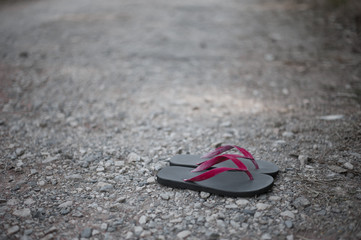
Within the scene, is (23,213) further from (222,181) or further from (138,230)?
(222,181)

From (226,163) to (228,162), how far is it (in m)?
0.02

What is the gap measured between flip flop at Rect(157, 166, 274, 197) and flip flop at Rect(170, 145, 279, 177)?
64mm

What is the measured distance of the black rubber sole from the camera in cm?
185

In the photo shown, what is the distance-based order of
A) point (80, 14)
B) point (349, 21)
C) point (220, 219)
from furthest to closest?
point (80, 14) → point (349, 21) → point (220, 219)

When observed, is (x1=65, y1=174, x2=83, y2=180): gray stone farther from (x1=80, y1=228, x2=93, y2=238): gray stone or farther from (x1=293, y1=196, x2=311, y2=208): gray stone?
(x1=293, y1=196, x2=311, y2=208): gray stone

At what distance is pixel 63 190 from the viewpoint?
1779 mm

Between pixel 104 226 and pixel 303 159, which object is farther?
pixel 303 159

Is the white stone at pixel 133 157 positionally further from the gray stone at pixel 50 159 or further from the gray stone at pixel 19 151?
the gray stone at pixel 19 151

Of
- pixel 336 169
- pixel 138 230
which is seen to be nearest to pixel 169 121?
pixel 138 230

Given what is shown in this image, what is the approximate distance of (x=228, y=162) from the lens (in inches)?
77.6

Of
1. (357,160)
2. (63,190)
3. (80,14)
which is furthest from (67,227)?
(80,14)

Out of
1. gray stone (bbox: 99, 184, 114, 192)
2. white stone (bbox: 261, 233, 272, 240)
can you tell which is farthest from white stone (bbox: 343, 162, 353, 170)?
gray stone (bbox: 99, 184, 114, 192)

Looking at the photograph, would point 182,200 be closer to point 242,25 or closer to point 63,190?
point 63,190

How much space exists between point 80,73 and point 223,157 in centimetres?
246
